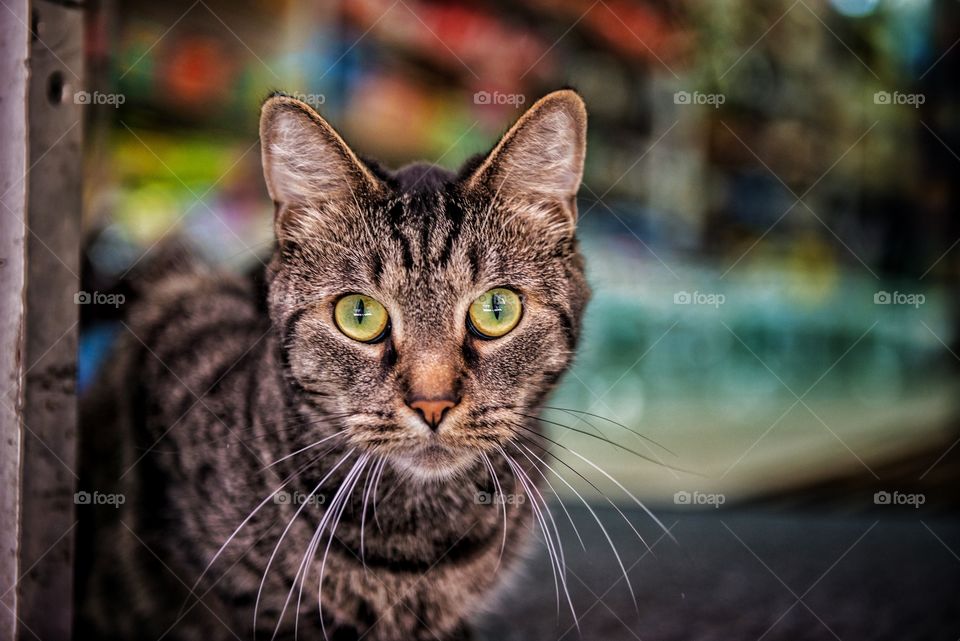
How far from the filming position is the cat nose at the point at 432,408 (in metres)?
1.17

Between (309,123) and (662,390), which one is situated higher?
(309,123)

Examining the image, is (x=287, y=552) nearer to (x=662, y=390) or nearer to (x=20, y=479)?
(x=20, y=479)

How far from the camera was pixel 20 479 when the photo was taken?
4.38 ft

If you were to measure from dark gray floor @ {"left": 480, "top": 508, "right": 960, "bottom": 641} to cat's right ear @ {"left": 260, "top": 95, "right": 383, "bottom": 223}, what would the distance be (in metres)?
0.93

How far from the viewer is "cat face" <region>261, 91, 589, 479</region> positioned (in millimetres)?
1220

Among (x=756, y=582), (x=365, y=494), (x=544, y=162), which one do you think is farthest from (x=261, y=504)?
(x=756, y=582)

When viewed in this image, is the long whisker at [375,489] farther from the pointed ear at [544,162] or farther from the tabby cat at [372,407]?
the pointed ear at [544,162]

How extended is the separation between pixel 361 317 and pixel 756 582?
3.78ft

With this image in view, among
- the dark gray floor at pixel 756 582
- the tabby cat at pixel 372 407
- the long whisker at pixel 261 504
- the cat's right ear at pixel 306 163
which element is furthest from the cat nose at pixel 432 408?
the dark gray floor at pixel 756 582

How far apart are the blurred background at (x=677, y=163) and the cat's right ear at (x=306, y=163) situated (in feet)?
1.74

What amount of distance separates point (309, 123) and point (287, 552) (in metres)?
0.74

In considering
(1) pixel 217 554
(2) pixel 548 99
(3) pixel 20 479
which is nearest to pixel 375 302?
(2) pixel 548 99

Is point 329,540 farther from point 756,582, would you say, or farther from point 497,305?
point 756,582

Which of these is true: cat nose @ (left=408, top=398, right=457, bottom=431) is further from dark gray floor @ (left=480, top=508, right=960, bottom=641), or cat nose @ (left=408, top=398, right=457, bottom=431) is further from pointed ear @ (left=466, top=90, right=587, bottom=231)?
dark gray floor @ (left=480, top=508, right=960, bottom=641)
